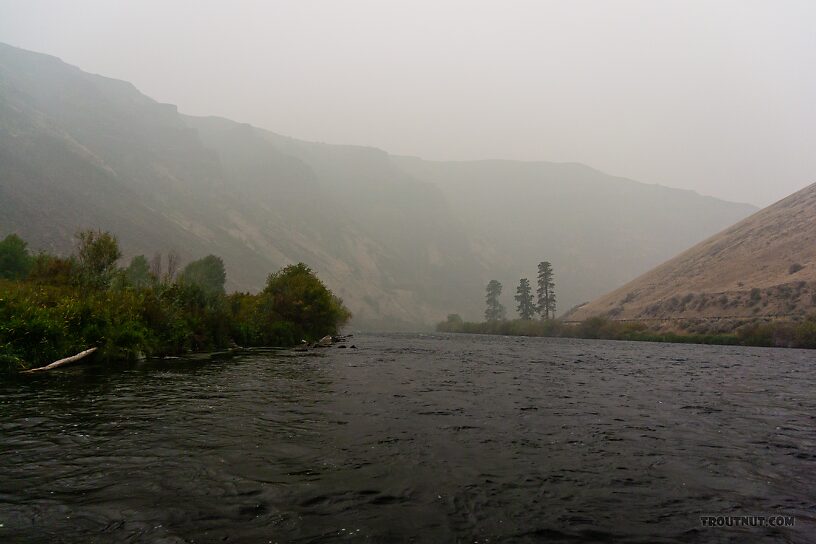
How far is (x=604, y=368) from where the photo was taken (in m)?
35.2

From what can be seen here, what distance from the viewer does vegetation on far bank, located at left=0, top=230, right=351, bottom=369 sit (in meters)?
23.6

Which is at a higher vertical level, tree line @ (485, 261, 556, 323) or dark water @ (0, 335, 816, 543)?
tree line @ (485, 261, 556, 323)

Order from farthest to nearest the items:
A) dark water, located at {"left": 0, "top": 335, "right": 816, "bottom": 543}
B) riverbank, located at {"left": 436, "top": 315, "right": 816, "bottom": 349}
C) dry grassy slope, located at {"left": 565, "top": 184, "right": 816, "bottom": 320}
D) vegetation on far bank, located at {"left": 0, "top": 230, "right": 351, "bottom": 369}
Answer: dry grassy slope, located at {"left": 565, "top": 184, "right": 816, "bottom": 320}, riverbank, located at {"left": 436, "top": 315, "right": 816, "bottom": 349}, vegetation on far bank, located at {"left": 0, "top": 230, "right": 351, "bottom": 369}, dark water, located at {"left": 0, "top": 335, "right": 816, "bottom": 543}

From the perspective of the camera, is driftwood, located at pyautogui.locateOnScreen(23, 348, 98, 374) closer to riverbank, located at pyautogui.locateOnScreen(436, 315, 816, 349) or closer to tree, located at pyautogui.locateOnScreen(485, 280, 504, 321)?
riverbank, located at pyautogui.locateOnScreen(436, 315, 816, 349)

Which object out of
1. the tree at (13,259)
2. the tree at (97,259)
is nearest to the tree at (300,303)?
the tree at (97,259)

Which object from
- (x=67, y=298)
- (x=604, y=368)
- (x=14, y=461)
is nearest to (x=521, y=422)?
(x=14, y=461)

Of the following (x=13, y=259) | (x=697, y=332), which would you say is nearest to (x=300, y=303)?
(x=13, y=259)

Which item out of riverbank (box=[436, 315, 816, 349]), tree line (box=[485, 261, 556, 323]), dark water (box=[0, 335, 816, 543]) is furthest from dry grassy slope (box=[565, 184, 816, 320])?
dark water (box=[0, 335, 816, 543])

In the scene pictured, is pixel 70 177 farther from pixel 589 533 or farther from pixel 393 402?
pixel 589 533

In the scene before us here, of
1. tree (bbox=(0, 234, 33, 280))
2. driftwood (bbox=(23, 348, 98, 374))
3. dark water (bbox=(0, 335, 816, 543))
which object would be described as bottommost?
dark water (bbox=(0, 335, 816, 543))

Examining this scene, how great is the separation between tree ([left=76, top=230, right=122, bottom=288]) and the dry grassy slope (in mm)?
94129

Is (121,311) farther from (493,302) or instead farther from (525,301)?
(493,302)

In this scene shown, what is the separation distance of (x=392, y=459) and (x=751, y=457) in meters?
9.70

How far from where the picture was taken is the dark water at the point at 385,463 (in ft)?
25.3
